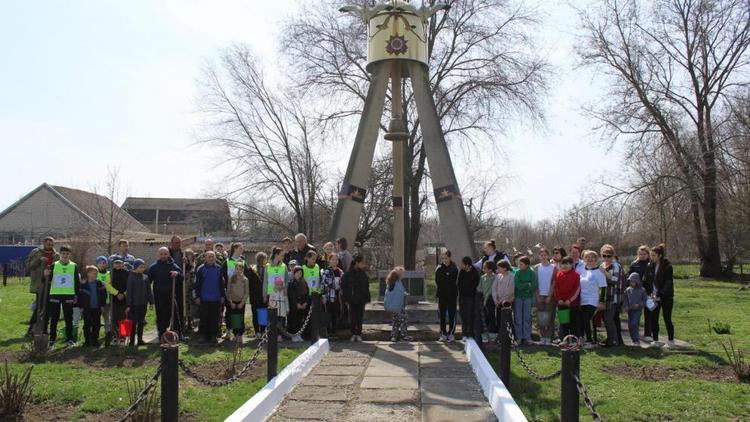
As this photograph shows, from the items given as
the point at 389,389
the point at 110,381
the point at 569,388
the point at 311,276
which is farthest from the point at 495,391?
the point at 311,276

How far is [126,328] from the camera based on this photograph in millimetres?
9523

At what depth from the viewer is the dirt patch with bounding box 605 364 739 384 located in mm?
7500

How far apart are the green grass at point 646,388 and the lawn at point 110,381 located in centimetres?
310

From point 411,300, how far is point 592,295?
4.59m

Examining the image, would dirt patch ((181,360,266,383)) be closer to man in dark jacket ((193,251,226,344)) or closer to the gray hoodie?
man in dark jacket ((193,251,226,344))

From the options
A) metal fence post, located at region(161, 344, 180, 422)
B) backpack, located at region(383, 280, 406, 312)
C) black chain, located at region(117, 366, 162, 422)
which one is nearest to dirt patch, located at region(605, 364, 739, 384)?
backpack, located at region(383, 280, 406, 312)

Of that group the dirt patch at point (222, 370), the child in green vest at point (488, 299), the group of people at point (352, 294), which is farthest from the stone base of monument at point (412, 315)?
the dirt patch at point (222, 370)

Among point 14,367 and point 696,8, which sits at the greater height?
point 696,8

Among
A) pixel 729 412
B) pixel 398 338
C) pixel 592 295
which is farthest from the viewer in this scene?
A: pixel 398 338

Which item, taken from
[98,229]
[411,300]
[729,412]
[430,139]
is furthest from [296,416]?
[98,229]

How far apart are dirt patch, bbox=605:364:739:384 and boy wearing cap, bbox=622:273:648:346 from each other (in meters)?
1.91

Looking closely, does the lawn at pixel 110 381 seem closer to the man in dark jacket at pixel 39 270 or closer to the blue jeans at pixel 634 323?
the man in dark jacket at pixel 39 270

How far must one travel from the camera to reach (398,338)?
10109 millimetres

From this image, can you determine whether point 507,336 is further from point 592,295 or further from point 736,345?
point 736,345
